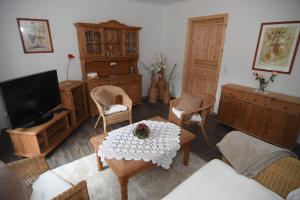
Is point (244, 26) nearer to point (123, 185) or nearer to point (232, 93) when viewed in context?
point (232, 93)

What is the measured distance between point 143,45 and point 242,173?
3.86 meters

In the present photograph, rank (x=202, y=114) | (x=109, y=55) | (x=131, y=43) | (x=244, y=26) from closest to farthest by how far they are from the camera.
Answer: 1. (x=202, y=114)
2. (x=244, y=26)
3. (x=109, y=55)
4. (x=131, y=43)

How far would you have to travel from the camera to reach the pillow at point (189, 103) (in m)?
2.84

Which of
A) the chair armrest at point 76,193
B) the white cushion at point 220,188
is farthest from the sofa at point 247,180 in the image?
the chair armrest at point 76,193

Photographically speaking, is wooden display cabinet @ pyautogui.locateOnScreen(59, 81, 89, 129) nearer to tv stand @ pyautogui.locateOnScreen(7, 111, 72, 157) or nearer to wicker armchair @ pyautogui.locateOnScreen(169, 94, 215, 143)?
tv stand @ pyautogui.locateOnScreen(7, 111, 72, 157)

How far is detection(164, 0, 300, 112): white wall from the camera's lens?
269 centimetres

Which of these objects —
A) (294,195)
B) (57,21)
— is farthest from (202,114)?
(57,21)

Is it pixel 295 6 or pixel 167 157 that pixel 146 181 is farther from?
pixel 295 6

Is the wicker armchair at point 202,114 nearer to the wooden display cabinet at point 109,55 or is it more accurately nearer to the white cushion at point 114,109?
the white cushion at point 114,109

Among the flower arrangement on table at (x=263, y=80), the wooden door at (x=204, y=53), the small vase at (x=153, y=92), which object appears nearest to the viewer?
the flower arrangement on table at (x=263, y=80)

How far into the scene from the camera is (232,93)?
3.14 meters

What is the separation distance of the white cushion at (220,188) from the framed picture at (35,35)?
336 centimetres

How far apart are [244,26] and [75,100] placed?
343cm

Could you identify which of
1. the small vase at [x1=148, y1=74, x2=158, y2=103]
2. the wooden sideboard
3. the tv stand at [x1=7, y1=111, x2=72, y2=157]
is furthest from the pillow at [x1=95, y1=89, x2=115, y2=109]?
the wooden sideboard
